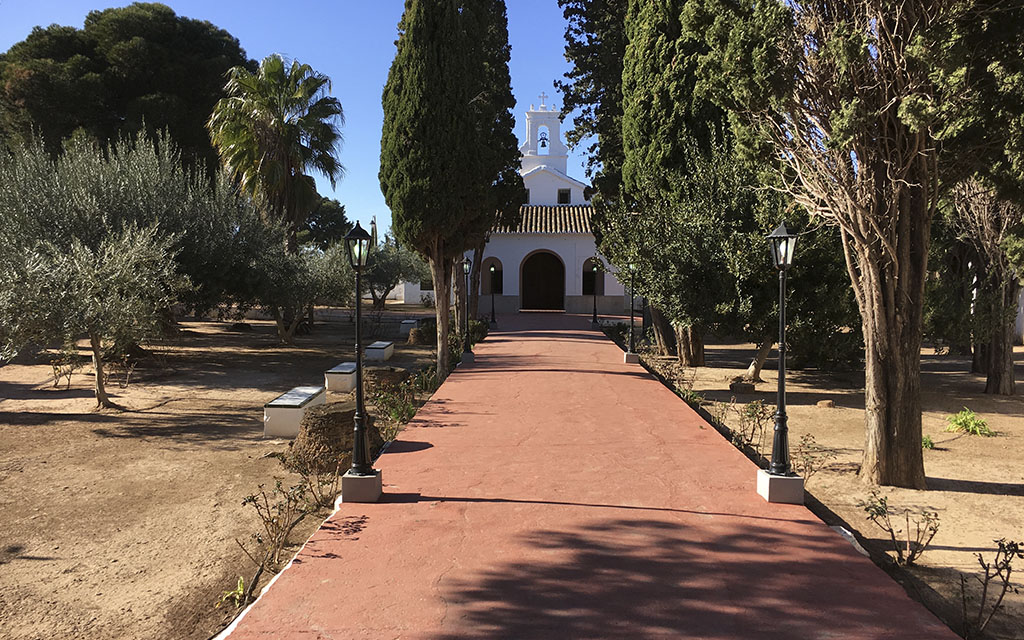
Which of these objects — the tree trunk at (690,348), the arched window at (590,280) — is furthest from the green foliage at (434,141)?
the arched window at (590,280)

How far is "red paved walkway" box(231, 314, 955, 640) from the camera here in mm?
3689

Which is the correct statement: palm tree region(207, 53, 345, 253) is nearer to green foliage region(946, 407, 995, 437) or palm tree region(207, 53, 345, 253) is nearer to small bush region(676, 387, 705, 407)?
small bush region(676, 387, 705, 407)

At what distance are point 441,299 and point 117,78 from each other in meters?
20.4

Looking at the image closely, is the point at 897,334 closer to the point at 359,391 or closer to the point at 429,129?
the point at 359,391

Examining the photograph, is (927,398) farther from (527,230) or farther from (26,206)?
(527,230)

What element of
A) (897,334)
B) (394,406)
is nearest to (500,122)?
(394,406)

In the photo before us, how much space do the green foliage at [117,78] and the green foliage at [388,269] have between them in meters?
9.76

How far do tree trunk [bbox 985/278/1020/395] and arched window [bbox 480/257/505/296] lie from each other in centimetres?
2355

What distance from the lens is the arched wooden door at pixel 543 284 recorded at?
36094 millimetres

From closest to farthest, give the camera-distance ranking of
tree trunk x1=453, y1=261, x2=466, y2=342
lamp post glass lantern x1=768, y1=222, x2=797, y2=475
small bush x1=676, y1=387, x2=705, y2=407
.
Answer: lamp post glass lantern x1=768, y1=222, x2=797, y2=475, small bush x1=676, y1=387, x2=705, y2=407, tree trunk x1=453, y1=261, x2=466, y2=342

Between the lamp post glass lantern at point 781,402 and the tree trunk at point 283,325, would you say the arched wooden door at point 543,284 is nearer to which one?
the tree trunk at point 283,325

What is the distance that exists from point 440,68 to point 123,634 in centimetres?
1106

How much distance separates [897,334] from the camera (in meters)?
6.80

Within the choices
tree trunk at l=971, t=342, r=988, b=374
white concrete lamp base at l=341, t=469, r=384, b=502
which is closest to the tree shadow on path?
white concrete lamp base at l=341, t=469, r=384, b=502
